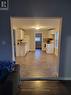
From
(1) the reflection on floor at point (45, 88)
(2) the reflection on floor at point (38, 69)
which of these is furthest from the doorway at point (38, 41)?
(1) the reflection on floor at point (45, 88)

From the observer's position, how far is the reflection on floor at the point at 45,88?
334 centimetres

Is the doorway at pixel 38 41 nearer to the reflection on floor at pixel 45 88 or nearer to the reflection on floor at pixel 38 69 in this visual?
the reflection on floor at pixel 38 69

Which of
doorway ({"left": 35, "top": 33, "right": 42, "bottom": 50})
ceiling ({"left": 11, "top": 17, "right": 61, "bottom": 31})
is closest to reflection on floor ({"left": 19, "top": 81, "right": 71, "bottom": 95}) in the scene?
ceiling ({"left": 11, "top": 17, "right": 61, "bottom": 31})

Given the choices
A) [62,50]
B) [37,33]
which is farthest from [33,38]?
[62,50]

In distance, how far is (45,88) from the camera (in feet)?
11.8

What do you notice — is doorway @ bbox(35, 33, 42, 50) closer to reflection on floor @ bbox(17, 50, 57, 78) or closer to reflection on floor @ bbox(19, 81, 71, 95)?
reflection on floor @ bbox(17, 50, 57, 78)

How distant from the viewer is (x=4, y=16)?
389cm

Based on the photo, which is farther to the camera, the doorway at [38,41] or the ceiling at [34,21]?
the doorway at [38,41]

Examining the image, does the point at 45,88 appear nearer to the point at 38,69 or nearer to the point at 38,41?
the point at 38,69

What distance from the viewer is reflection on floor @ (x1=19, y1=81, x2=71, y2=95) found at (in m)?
3.34

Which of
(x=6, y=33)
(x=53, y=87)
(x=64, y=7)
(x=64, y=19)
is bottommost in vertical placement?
(x=53, y=87)

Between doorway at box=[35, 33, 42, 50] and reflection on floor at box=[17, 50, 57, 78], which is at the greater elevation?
doorway at box=[35, 33, 42, 50]

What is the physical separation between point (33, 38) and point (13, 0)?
9.30 m

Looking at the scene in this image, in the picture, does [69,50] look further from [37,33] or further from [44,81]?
[37,33]
